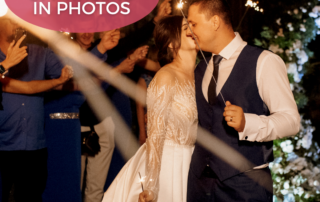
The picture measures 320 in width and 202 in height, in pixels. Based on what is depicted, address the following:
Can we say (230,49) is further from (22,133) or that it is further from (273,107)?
(22,133)

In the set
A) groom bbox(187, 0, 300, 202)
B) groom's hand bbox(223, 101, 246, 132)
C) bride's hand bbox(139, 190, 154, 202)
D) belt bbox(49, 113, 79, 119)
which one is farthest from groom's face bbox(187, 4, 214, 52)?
belt bbox(49, 113, 79, 119)

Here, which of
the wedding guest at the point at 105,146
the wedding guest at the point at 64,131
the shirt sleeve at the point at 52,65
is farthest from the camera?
the wedding guest at the point at 105,146

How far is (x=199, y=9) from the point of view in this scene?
1930 mm

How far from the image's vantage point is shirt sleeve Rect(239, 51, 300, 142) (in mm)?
1550

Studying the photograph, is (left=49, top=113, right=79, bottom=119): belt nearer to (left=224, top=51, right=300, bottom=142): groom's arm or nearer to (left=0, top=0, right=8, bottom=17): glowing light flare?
(left=0, top=0, right=8, bottom=17): glowing light flare

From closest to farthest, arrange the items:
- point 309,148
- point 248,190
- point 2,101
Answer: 1. point 248,190
2. point 2,101
3. point 309,148

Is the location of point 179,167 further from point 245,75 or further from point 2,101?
point 2,101

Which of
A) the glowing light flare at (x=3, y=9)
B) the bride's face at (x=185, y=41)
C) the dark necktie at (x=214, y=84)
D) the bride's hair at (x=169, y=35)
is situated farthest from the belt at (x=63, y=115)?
the dark necktie at (x=214, y=84)

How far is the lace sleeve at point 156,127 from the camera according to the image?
1.99 metres

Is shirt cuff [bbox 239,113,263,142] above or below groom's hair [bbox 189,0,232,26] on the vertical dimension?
below

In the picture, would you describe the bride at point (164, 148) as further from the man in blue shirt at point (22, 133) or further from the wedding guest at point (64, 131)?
the wedding guest at point (64, 131)

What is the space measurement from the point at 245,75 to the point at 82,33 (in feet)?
7.02

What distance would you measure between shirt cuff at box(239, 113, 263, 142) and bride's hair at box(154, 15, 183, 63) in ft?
3.28

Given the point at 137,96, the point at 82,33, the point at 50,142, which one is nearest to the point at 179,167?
the point at 50,142
